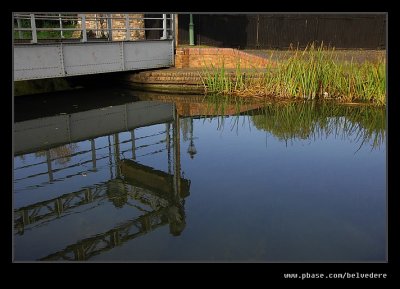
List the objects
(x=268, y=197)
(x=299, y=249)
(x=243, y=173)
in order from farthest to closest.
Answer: (x=243, y=173) → (x=268, y=197) → (x=299, y=249)

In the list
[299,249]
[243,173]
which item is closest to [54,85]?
[243,173]

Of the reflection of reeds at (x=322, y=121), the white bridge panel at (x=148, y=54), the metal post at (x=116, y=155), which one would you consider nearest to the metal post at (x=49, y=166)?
the metal post at (x=116, y=155)

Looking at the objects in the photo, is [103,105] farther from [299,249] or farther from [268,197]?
[299,249]

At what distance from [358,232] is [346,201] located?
73 cm

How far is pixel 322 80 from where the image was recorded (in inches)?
396

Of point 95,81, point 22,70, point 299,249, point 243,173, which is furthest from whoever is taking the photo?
point 95,81

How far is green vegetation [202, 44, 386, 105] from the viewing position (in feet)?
30.9

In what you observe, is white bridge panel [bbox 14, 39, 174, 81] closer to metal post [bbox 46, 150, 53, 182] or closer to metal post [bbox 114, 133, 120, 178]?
metal post [bbox 114, 133, 120, 178]

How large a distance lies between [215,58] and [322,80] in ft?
13.2

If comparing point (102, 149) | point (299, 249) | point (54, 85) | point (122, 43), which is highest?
point (122, 43)

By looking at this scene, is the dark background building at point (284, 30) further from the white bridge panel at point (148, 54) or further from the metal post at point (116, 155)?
the metal post at point (116, 155)

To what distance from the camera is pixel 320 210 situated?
14.6 ft

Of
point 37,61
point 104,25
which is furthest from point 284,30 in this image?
point 37,61

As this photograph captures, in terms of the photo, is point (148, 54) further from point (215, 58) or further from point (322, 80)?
point (322, 80)
